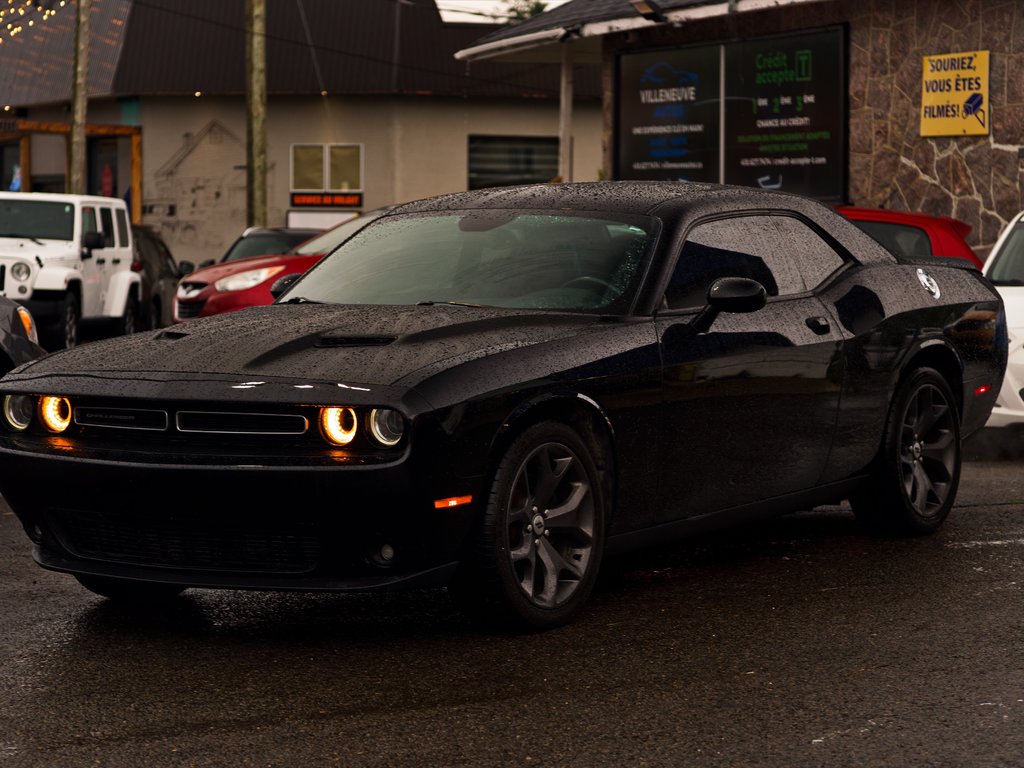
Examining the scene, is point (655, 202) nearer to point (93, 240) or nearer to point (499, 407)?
point (499, 407)

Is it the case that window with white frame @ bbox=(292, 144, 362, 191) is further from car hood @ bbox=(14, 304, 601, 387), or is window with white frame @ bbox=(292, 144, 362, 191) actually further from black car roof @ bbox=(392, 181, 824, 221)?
car hood @ bbox=(14, 304, 601, 387)

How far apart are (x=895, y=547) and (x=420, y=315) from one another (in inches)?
99.4

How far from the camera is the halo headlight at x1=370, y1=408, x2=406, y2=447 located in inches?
209

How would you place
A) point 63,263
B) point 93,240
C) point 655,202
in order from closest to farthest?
point 655,202, point 63,263, point 93,240

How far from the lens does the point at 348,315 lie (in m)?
6.25

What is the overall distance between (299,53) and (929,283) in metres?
31.2

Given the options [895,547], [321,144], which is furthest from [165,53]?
[895,547]

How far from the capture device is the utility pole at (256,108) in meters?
26.8

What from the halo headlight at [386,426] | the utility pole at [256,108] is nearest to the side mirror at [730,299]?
the halo headlight at [386,426]

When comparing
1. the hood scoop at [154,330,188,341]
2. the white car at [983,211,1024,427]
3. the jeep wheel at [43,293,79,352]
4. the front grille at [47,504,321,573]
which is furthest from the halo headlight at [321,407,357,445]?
the jeep wheel at [43,293,79,352]

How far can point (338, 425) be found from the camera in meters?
5.34

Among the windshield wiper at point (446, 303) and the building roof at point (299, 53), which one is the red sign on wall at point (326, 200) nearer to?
the building roof at point (299, 53)

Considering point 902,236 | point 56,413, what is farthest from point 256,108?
point 56,413

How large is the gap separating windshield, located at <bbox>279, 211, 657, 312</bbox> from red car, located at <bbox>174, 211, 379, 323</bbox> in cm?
872
